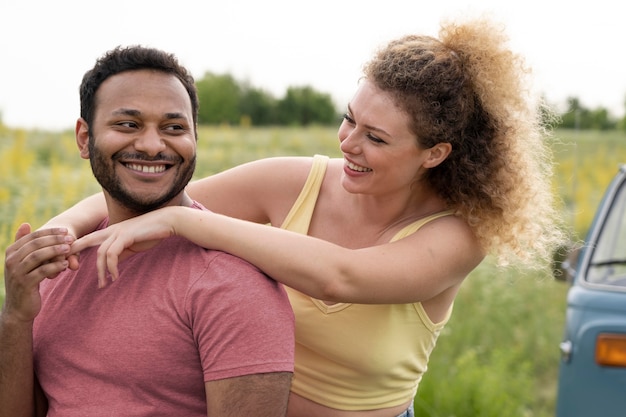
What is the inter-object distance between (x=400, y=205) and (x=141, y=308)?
1.04 metres

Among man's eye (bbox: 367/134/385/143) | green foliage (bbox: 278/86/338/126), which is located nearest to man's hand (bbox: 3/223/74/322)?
man's eye (bbox: 367/134/385/143)

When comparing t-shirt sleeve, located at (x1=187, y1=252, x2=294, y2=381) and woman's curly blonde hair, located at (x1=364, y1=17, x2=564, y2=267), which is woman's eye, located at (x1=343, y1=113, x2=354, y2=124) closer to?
woman's curly blonde hair, located at (x1=364, y1=17, x2=564, y2=267)

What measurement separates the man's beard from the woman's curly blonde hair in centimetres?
74

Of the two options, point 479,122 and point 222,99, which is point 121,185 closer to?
point 479,122

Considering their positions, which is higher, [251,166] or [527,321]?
[251,166]

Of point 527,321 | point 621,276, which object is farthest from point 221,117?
point 621,276

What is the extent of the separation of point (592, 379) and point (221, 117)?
1366cm

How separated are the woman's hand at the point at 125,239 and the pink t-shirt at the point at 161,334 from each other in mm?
36

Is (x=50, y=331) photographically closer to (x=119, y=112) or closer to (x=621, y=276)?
(x=119, y=112)

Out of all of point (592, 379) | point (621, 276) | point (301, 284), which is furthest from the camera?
point (621, 276)

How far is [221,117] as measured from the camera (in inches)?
665

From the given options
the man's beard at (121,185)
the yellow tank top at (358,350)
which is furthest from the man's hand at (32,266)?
the yellow tank top at (358,350)

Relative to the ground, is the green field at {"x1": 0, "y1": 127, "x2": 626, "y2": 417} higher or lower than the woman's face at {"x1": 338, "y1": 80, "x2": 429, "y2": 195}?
lower

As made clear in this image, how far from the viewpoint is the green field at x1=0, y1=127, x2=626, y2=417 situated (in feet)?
17.9
